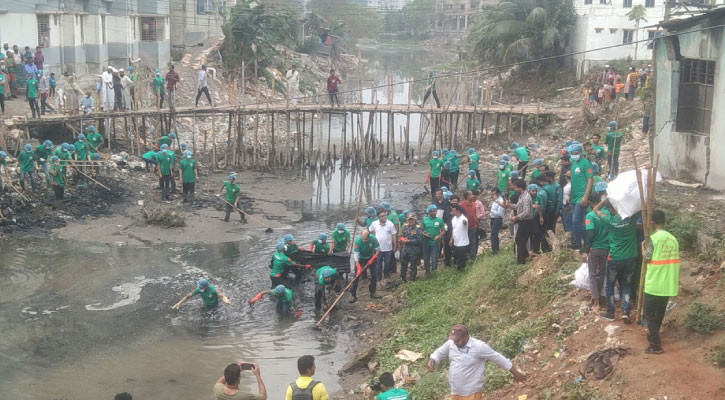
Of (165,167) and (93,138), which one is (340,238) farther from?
(93,138)

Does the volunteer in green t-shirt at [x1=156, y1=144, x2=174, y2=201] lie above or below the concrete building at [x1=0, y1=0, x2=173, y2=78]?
below

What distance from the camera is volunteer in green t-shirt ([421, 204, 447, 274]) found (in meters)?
13.5

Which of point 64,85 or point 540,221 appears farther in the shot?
point 64,85

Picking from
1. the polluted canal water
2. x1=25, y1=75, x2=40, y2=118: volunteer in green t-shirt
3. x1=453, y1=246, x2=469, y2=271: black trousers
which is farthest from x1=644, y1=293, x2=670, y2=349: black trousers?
x1=25, y1=75, x2=40, y2=118: volunteer in green t-shirt

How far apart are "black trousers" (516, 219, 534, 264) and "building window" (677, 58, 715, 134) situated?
5916mm

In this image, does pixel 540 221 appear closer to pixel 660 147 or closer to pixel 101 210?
pixel 660 147

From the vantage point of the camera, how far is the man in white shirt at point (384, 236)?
13.8 m

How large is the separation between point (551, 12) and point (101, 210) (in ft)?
76.1

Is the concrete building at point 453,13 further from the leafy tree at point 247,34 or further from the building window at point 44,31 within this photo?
the building window at point 44,31

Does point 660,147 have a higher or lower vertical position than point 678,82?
lower

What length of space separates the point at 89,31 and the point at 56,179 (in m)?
13.6

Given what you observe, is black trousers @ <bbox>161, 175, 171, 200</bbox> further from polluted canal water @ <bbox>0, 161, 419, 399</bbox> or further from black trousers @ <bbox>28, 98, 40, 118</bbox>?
black trousers @ <bbox>28, 98, 40, 118</bbox>

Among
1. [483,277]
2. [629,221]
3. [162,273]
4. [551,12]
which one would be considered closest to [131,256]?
[162,273]

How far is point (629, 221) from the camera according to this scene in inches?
326
